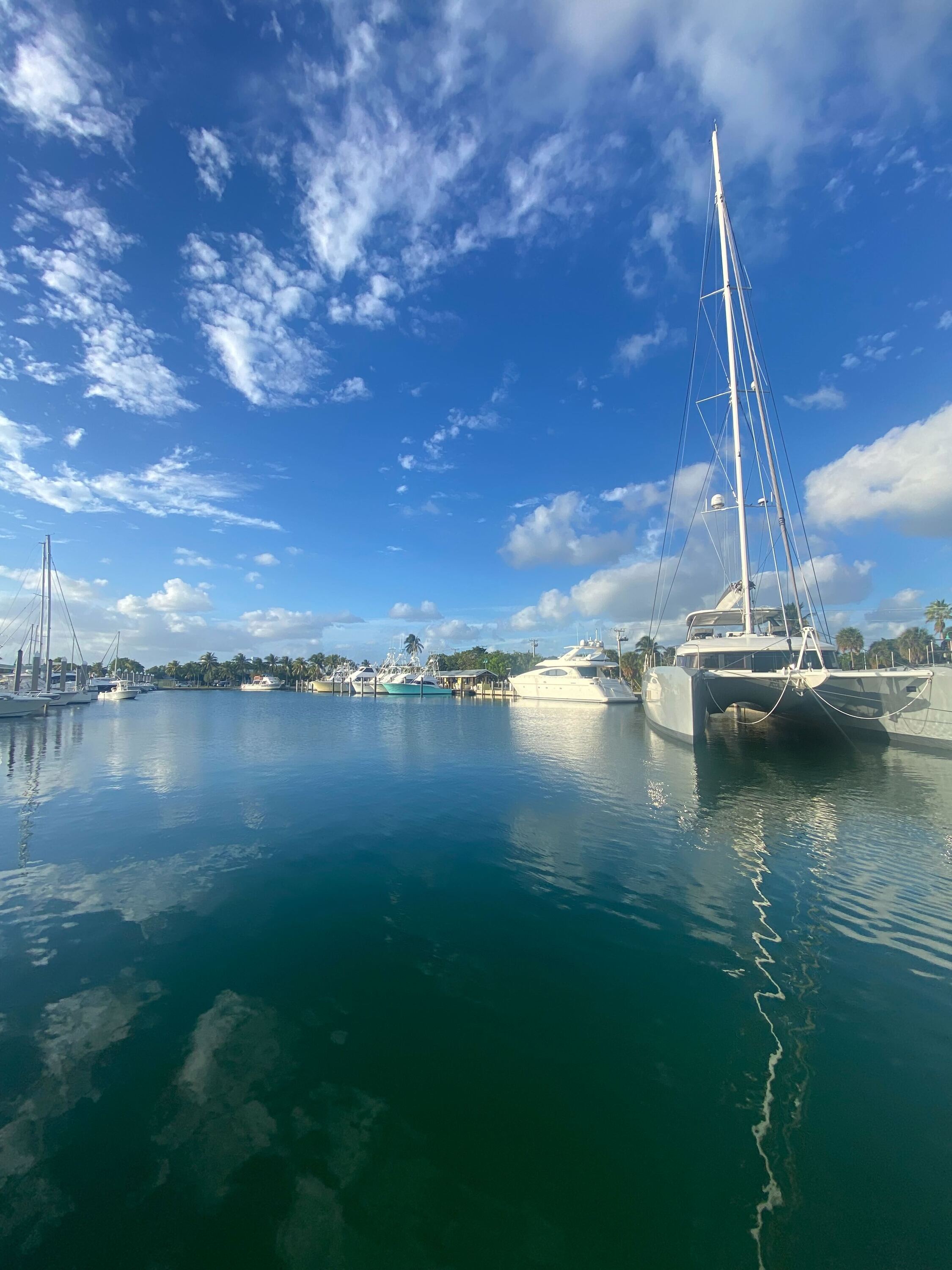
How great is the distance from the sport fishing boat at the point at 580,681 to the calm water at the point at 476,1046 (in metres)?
59.4

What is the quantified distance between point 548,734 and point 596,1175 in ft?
111

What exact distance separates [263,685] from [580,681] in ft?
359

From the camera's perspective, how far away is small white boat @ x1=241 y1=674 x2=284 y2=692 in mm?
150375

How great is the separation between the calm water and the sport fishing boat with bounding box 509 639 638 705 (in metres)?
59.4

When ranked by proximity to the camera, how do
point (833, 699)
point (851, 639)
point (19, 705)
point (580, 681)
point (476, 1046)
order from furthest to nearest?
point (851, 639)
point (580, 681)
point (19, 705)
point (833, 699)
point (476, 1046)

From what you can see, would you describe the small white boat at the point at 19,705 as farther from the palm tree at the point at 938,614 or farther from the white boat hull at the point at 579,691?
the palm tree at the point at 938,614

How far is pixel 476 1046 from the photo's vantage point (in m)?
5.21

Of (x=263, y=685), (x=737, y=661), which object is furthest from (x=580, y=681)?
(x=263, y=685)

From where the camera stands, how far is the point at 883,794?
16281mm

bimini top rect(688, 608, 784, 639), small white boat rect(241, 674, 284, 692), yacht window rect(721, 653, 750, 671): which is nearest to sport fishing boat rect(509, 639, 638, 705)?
bimini top rect(688, 608, 784, 639)

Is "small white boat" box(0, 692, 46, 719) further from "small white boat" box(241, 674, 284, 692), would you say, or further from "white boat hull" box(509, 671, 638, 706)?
"small white boat" box(241, 674, 284, 692)

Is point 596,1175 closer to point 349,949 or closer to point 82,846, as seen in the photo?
point 349,949

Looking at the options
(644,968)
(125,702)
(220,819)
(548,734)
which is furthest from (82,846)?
(125,702)

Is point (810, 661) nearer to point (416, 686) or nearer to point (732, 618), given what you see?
point (732, 618)
